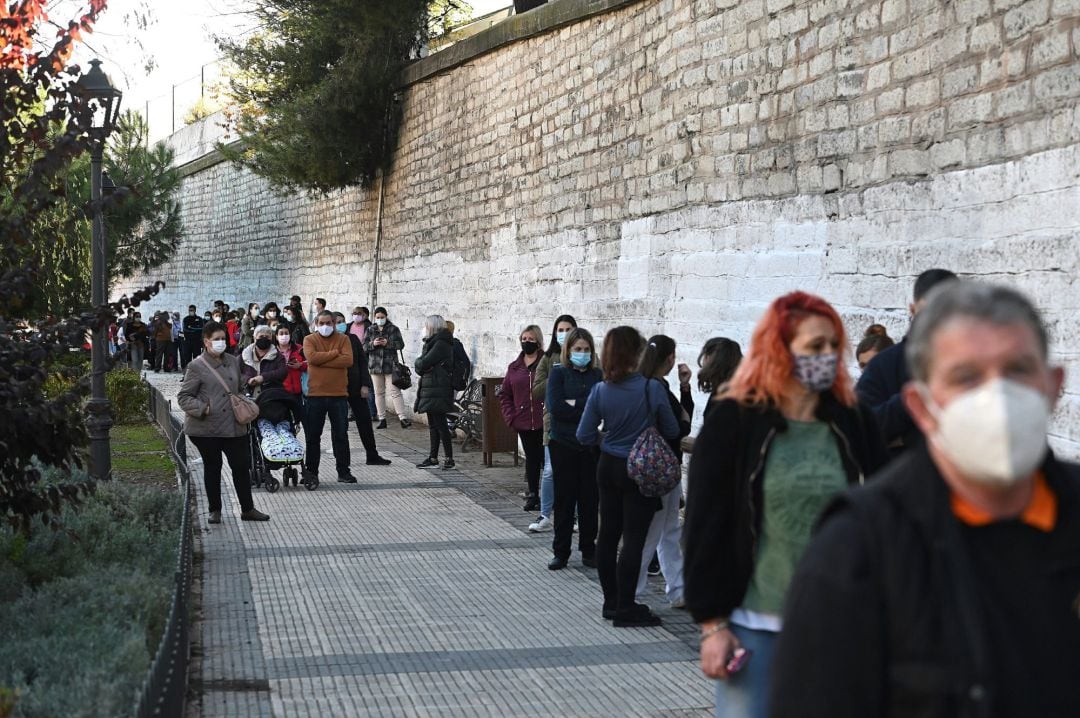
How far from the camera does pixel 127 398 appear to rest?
21.1 m

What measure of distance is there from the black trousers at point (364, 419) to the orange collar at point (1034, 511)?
39.0 ft

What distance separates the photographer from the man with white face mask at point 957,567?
1947mm

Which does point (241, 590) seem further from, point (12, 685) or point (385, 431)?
point (385, 431)

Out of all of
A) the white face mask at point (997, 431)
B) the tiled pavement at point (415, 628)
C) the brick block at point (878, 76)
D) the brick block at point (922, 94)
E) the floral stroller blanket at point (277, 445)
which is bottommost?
the tiled pavement at point (415, 628)

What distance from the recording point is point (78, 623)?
6.41m

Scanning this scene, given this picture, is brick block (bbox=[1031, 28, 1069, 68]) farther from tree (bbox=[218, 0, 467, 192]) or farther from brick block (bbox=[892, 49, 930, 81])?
tree (bbox=[218, 0, 467, 192])

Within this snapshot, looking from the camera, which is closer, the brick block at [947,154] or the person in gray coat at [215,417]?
the brick block at [947,154]

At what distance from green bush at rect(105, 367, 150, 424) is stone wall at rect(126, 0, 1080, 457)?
415 centimetres

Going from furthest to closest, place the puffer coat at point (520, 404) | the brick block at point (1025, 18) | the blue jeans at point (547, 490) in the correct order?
the puffer coat at point (520, 404) → the blue jeans at point (547, 490) → the brick block at point (1025, 18)

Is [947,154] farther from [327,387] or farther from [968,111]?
[327,387]

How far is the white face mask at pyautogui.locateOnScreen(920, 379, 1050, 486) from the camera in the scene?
1921mm

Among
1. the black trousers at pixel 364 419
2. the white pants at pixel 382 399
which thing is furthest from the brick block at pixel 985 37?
the white pants at pixel 382 399

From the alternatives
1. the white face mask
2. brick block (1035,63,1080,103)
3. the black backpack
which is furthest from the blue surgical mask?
the white face mask

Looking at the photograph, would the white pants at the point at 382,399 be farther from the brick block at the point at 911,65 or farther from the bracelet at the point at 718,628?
the bracelet at the point at 718,628
